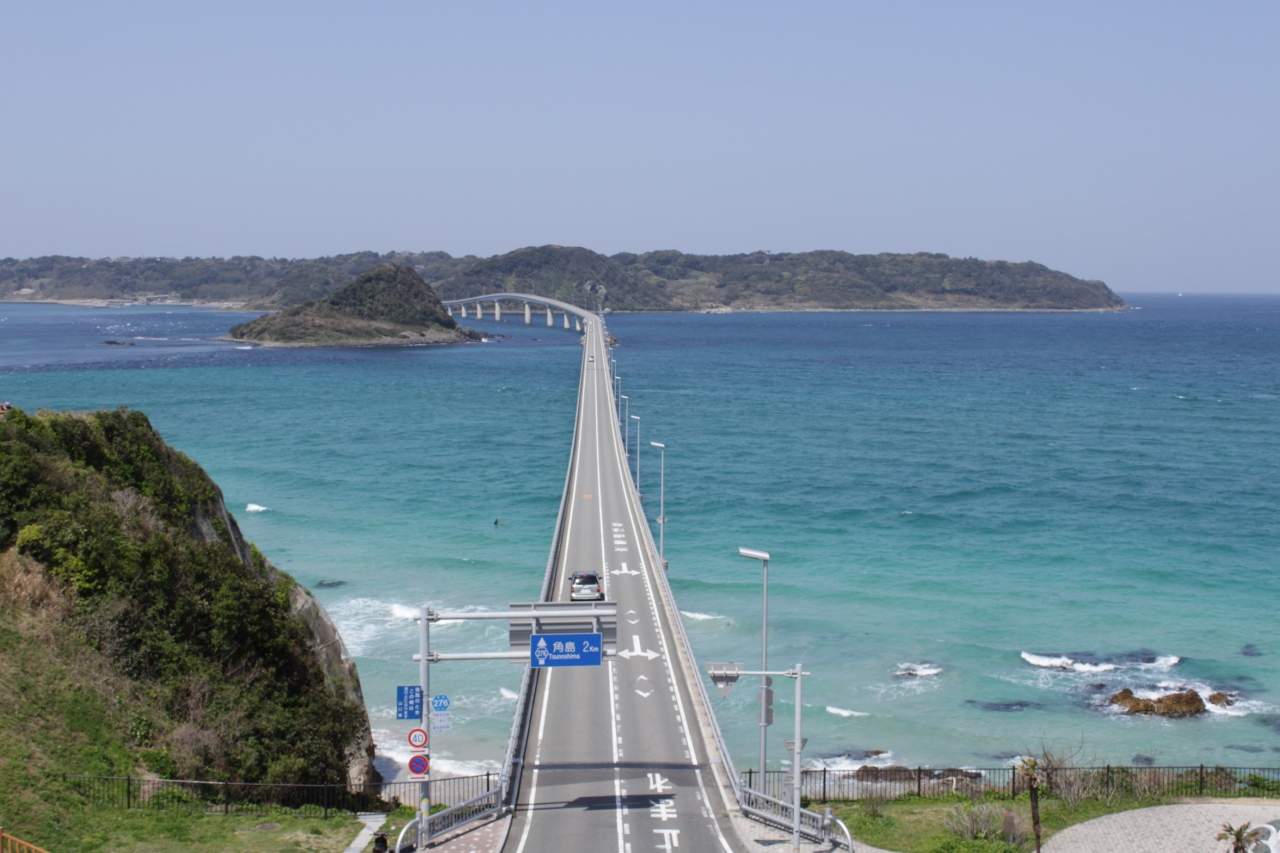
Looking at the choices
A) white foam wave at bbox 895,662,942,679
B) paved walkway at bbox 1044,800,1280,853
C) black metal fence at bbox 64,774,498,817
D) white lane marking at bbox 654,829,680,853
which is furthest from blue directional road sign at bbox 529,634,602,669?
white foam wave at bbox 895,662,942,679

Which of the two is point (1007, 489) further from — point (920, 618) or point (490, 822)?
point (490, 822)

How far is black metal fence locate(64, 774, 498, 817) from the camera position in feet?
71.1

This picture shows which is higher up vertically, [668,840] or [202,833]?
[202,833]

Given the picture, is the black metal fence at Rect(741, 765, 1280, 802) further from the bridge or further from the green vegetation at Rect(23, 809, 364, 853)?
the green vegetation at Rect(23, 809, 364, 853)

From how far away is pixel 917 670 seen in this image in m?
43.6

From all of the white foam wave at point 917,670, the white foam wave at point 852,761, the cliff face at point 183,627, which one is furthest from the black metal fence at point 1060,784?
the cliff face at point 183,627

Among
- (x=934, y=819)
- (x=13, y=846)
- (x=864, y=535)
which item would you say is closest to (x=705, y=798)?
(x=934, y=819)

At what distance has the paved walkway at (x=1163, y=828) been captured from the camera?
24.2 metres

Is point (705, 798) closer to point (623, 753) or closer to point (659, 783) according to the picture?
point (659, 783)

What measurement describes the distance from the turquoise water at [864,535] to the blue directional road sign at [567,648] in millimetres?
11763

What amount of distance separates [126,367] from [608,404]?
91.9 m

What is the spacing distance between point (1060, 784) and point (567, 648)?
1306 cm

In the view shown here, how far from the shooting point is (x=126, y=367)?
162875mm

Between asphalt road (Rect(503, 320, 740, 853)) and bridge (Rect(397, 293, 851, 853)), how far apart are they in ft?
0.11
